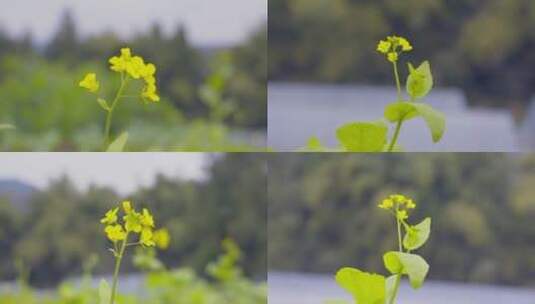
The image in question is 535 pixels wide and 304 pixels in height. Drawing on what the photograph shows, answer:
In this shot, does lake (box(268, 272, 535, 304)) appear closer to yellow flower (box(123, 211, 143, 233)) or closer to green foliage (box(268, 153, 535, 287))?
green foliage (box(268, 153, 535, 287))

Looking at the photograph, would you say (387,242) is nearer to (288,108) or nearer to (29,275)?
(29,275)

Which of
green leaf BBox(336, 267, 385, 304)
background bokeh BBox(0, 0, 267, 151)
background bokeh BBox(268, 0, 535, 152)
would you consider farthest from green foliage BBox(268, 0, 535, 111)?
green leaf BBox(336, 267, 385, 304)

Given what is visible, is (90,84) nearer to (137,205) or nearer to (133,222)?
(133,222)

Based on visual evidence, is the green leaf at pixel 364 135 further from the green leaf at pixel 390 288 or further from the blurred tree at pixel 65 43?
the blurred tree at pixel 65 43

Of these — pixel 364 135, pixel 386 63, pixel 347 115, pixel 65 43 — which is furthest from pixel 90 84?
pixel 65 43

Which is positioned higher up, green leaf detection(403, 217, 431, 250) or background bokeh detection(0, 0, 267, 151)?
background bokeh detection(0, 0, 267, 151)
